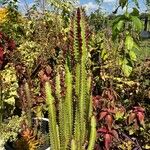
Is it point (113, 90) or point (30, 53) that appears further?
point (30, 53)

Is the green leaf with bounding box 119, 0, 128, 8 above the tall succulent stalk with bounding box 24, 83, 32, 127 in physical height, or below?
above

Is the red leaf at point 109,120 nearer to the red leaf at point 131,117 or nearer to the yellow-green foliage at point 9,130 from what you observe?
the red leaf at point 131,117

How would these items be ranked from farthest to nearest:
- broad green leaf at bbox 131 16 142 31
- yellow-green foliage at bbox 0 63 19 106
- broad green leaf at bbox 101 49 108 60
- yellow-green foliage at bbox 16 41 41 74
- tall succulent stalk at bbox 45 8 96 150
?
yellow-green foliage at bbox 16 41 41 74, broad green leaf at bbox 101 49 108 60, yellow-green foliage at bbox 0 63 19 106, broad green leaf at bbox 131 16 142 31, tall succulent stalk at bbox 45 8 96 150

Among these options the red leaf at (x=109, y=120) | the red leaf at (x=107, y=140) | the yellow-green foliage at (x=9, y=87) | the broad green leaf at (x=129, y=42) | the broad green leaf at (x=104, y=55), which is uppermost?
the broad green leaf at (x=129, y=42)

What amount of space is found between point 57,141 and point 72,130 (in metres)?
0.17

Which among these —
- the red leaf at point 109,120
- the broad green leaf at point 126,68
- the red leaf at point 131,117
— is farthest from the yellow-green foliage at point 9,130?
the broad green leaf at point 126,68

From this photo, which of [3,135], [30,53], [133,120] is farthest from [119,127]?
[30,53]

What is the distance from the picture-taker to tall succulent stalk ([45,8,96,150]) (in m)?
2.86

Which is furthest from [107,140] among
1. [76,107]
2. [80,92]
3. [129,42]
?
[129,42]

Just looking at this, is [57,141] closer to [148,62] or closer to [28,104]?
[28,104]

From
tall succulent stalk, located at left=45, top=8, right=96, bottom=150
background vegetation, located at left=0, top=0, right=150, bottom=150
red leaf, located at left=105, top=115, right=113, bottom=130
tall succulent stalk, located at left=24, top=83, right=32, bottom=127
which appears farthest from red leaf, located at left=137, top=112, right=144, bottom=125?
tall succulent stalk, located at left=24, top=83, right=32, bottom=127

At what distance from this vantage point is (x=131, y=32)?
4348 mm

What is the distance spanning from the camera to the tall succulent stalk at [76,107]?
9.39 feet

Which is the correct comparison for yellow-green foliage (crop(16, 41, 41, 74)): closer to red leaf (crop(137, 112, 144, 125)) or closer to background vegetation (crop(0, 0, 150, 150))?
background vegetation (crop(0, 0, 150, 150))
